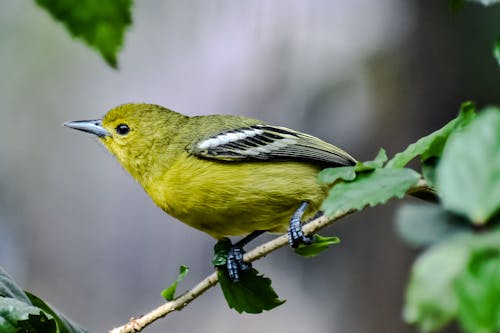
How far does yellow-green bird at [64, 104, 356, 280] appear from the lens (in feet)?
11.5

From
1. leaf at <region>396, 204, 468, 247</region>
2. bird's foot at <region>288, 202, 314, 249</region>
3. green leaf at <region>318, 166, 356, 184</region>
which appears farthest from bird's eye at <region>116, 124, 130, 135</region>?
leaf at <region>396, 204, 468, 247</region>

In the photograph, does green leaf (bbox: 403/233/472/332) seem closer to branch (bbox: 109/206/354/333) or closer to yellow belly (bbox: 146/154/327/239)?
branch (bbox: 109/206/354/333)

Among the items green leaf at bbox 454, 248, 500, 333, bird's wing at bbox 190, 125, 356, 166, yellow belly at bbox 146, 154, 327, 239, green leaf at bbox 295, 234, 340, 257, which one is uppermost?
bird's wing at bbox 190, 125, 356, 166

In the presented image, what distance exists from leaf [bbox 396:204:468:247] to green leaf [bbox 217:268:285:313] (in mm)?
1532

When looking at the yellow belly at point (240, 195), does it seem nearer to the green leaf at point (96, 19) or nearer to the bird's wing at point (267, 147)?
the bird's wing at point (267, 147)

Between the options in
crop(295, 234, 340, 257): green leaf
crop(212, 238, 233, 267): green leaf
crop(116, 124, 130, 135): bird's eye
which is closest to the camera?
crop(295, 234, 340, 257): green leaf

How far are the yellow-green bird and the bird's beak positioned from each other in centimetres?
33

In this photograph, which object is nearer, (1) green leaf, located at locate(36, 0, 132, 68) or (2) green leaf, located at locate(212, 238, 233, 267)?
(1) green leaf, located at locate(36, 0, 132, 68)

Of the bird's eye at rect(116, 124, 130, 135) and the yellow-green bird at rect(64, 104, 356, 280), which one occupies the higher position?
the bird's eye at rect(116, 124, 130, 135)

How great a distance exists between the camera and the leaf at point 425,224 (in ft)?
2.37

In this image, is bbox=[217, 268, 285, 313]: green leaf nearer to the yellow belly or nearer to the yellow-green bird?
the yellow-green bird

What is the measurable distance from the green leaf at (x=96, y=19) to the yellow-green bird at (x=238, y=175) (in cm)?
174

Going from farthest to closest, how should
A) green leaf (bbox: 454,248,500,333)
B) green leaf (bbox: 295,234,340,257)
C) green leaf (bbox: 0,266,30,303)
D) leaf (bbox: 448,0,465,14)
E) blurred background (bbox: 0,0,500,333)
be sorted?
1. blurred background (bbox: 0,0,500,333)
2. green leaf (bbox: 295,234,340,257)
3. green leaf (bbox: 0,266,30,303)
4. leaf (bbox: 448,0,465,14)
5. green leaf (bbox: 454,248,500,333)

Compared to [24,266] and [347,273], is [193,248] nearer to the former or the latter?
[347,273]
